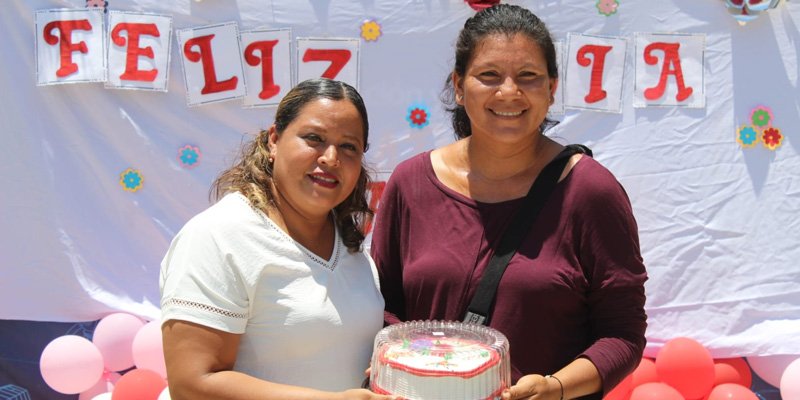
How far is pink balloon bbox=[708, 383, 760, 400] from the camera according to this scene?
3.10 meters

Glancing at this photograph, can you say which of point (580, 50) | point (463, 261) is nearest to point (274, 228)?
point (463, 261)

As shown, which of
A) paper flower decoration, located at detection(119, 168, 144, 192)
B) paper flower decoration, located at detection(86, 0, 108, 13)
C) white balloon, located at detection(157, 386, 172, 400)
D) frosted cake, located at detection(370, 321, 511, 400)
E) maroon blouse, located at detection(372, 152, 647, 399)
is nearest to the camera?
frosted cake, located at detection(370, 321, 511, 400)

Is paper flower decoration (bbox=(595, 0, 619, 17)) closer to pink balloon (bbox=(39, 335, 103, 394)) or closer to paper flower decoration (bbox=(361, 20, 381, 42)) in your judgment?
paper flower decoration (bbox=(361, 20, 381, 42))

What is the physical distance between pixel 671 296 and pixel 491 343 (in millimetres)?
2103

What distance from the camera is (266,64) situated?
3.29 meters

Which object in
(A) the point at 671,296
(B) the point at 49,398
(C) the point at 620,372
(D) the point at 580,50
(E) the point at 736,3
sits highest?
(E) the point at 736,3

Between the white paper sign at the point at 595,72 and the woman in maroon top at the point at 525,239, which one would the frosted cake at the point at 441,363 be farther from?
the white paper sign at the point at 595,72

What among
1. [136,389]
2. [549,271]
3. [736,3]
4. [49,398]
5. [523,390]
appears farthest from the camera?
[49,398]

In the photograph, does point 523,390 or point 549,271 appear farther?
point 549,271

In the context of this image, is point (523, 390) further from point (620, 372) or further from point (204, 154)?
point (204, 154)

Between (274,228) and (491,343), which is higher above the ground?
(274,228)

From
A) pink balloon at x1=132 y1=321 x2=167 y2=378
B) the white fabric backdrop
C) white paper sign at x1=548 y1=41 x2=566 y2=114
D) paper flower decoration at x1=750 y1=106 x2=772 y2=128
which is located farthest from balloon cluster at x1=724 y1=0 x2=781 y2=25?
pink balloon at x1=132 y1=321 x2=167 y2=378

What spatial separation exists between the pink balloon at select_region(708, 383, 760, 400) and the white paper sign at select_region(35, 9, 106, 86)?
114 inches

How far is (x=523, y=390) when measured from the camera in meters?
1.45
